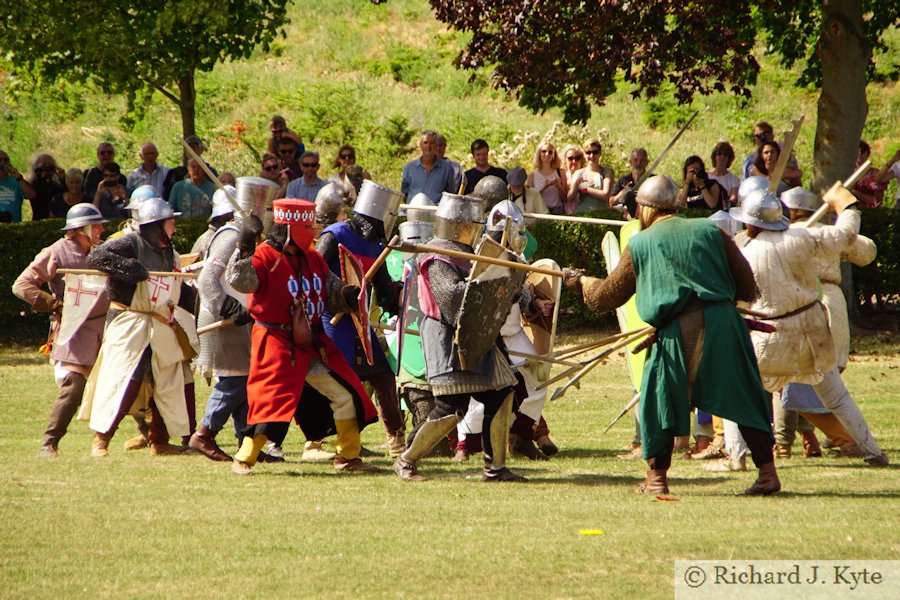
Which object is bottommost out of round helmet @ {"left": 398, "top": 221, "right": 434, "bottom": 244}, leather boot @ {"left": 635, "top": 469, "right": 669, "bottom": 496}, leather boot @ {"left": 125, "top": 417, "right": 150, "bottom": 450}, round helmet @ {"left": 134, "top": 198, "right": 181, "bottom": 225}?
leather boot @ {"left": 125, "top": 417, "right": 150, "bottom": 450}

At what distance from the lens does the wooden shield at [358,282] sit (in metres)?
8.42

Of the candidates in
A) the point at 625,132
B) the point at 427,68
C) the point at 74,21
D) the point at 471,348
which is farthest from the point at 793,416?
the point at 427,68

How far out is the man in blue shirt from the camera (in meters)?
14.8

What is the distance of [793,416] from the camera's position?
9.10 meters

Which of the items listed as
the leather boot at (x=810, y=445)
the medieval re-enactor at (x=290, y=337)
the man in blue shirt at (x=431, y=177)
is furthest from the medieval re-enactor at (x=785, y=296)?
the man in blue shirt at (x=431, y=177)

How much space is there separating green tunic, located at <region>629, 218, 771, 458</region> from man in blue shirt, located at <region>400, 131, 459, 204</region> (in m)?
7.70

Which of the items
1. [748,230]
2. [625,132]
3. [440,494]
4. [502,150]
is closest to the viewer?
[440,494]

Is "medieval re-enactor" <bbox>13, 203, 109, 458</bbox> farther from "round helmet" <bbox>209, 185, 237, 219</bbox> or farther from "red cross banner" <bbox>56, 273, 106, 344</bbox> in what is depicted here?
"round helmet" <bbox>209, 185, 237, 219</bbox>

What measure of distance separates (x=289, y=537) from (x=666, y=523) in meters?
1.72

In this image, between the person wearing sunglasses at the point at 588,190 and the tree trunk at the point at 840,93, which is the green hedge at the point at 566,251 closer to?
the person wearing sunglasses at the point at 588,190

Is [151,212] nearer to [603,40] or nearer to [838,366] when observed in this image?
[838,366]

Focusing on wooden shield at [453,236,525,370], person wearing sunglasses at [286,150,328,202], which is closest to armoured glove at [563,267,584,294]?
wooden shield at [453,236,525,370]

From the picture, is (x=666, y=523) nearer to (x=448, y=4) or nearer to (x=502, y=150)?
(x=448, y=4)

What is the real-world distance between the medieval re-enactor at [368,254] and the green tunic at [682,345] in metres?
2.16
